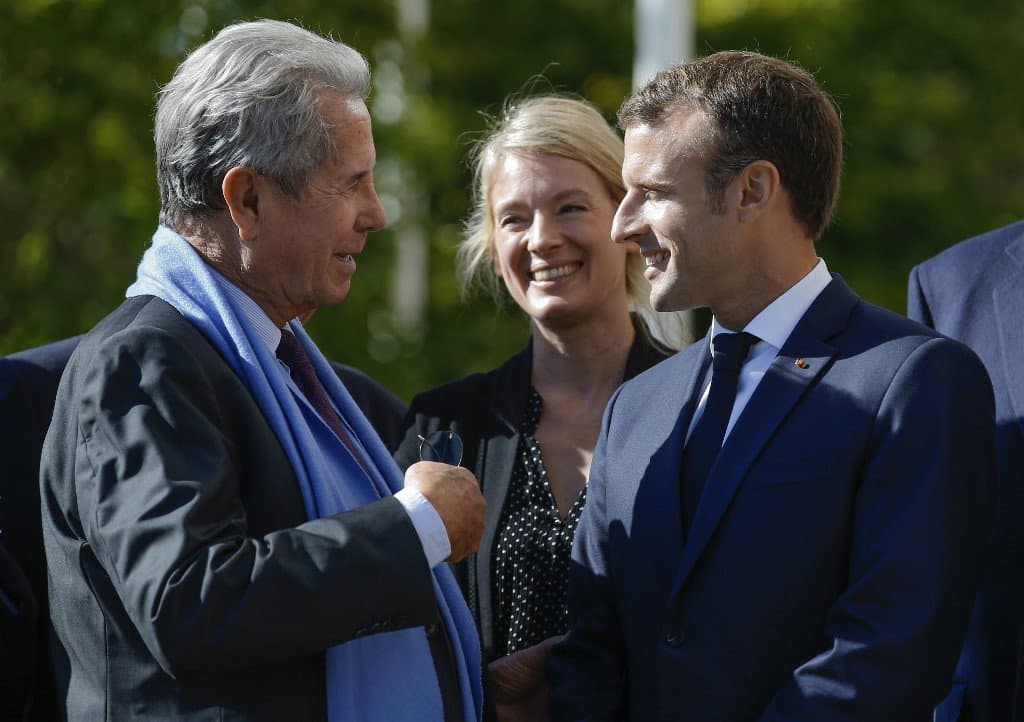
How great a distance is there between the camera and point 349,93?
9.27ft

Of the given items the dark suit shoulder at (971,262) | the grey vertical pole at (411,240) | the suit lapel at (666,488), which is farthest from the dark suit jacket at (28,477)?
the grey vertical pole at (411,240)

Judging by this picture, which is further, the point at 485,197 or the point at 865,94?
the point at 865,94

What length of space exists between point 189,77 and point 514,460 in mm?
1497

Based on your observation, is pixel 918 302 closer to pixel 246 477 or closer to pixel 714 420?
pixel 714 420

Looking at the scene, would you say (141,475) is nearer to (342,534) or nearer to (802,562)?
(342,534)

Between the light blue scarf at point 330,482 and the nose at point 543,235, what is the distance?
1.26 meters

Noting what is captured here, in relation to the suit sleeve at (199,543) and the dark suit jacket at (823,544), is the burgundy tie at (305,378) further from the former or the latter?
the dark suit jacket at (823,544)

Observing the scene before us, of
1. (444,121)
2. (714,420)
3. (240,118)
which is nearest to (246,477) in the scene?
(240,118)

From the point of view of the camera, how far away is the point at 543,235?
3.88 metres

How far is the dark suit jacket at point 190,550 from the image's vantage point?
2285 mm

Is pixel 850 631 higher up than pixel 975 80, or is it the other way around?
pixel 975 80

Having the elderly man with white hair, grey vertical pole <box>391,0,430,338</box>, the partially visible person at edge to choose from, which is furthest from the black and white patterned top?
grey vertical pole <box>391,0,430,338</box>

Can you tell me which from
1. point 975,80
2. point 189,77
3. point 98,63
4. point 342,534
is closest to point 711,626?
point 342,534

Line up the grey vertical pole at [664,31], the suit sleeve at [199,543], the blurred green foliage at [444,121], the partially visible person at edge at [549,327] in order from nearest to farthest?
the suit sleeve at [199,543] → the partially visible person at edge at [549,327] → the blurred green foliage at [444,121] → the grey vertical pole at [664,31]
